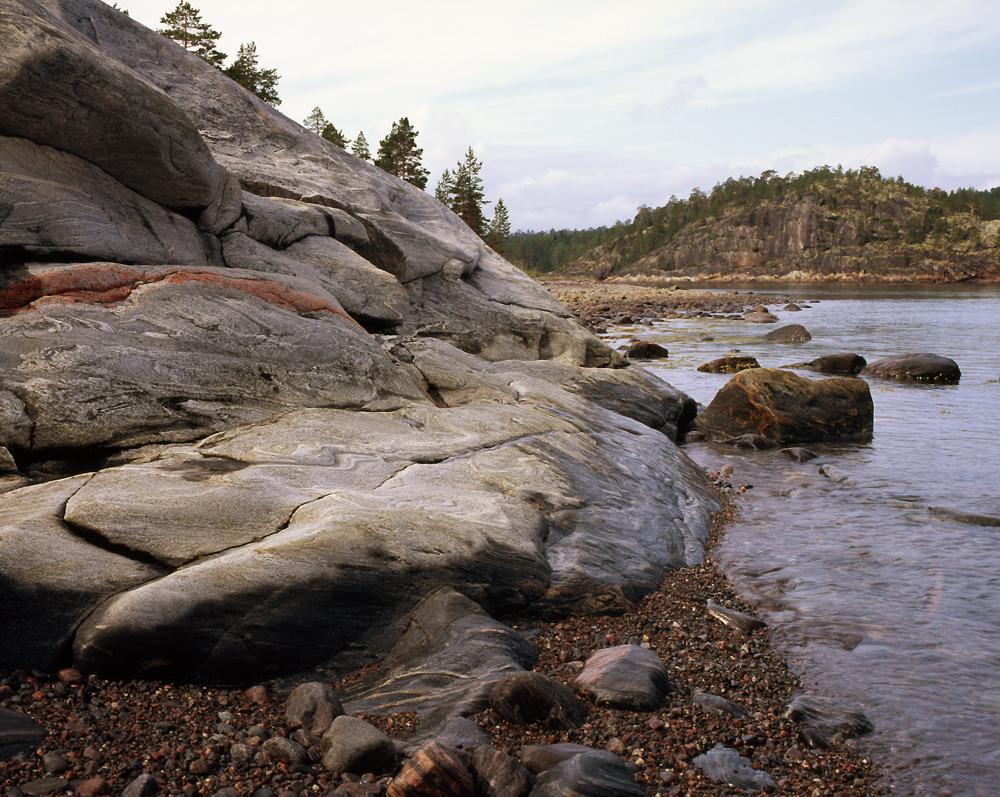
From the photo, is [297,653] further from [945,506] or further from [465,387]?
[945,506]

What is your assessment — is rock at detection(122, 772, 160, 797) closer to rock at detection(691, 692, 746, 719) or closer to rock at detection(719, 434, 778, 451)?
rock at detection(691, 692, 746, 719)

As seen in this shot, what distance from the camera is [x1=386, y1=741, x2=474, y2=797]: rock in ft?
14.3

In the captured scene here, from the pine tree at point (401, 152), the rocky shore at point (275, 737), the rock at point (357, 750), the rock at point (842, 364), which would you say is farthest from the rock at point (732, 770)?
the pine tree at point (401, 152)

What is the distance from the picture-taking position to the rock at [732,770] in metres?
4.87

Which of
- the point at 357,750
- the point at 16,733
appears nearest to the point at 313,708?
the point at 357,750

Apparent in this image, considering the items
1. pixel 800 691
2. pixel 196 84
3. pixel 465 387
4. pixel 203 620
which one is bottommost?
pixel 800 691

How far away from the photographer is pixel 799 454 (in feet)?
49.1

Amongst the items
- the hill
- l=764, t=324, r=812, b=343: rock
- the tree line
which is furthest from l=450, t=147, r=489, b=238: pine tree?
the hill

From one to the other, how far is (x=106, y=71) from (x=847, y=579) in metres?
12.1

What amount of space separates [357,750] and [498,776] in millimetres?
932

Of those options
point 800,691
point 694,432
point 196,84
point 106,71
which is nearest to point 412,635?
point 800,691

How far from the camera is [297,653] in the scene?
18.9 ft

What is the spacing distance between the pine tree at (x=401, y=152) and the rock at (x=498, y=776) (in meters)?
52.5

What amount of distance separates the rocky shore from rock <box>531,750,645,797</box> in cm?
32
